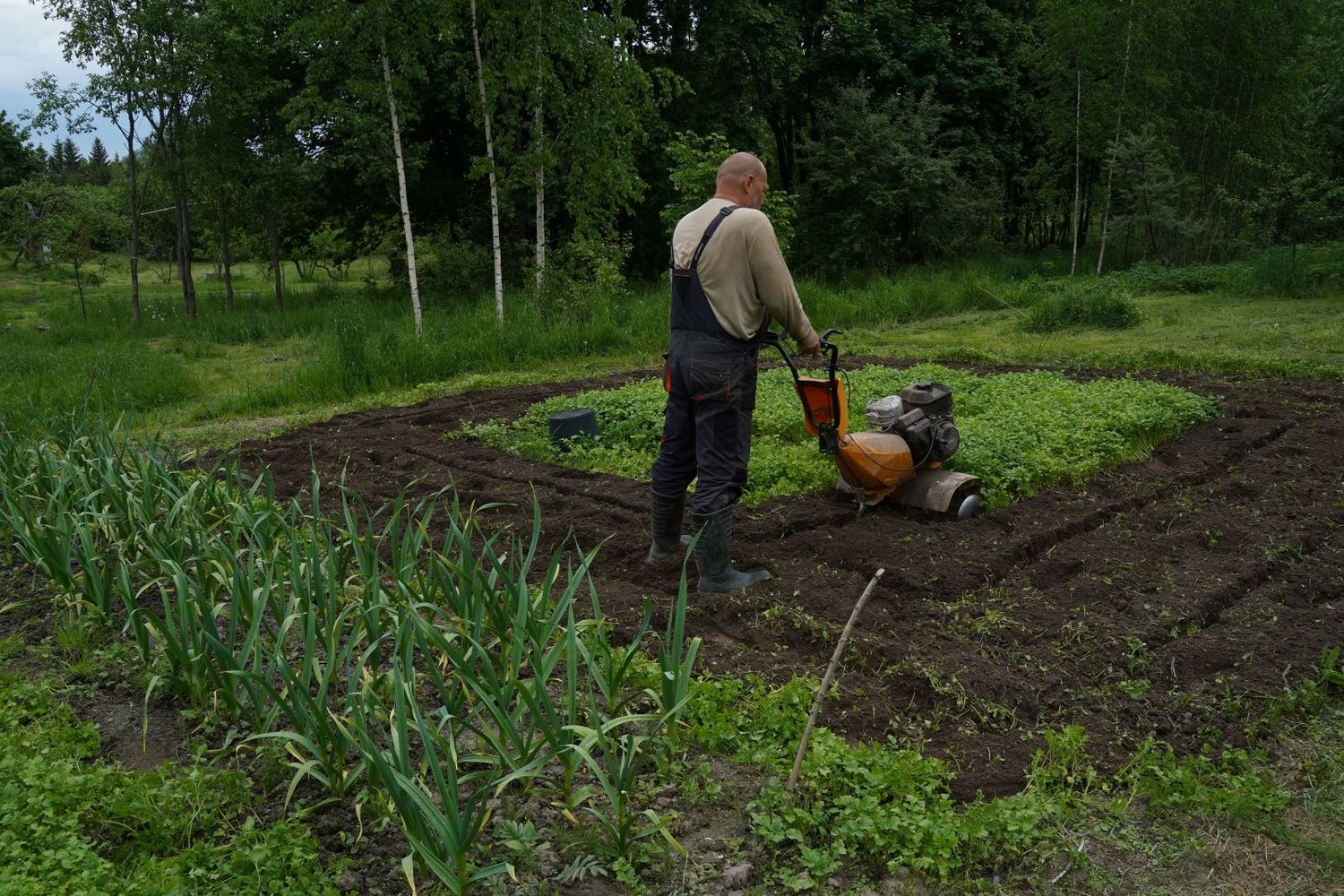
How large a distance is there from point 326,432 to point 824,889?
21.3 ft

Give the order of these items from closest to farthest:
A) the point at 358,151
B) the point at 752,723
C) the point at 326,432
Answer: the point at 752,723, the point at 326,432, the point at 358,151

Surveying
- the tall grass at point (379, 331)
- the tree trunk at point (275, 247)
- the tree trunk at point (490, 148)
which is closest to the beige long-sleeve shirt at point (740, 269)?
the tall grass at point (379, 331)

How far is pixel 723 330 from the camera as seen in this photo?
4.54m

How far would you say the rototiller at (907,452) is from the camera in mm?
5289

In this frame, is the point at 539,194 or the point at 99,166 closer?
the point at 539,194

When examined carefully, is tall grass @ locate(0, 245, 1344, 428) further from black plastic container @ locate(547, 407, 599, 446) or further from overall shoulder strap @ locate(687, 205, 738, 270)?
overall shoulder strap @ locate(687, 205, 738, 270)

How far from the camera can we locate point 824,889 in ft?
8.86

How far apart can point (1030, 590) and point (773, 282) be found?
5.89 ft

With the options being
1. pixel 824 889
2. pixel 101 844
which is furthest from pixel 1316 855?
pixel 101 844

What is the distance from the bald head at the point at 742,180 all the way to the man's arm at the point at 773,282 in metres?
0.18

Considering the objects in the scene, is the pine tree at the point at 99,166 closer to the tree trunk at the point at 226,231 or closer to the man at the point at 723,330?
the tree trunk at the point at 226,231

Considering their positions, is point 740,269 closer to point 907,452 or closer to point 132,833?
point 907,452

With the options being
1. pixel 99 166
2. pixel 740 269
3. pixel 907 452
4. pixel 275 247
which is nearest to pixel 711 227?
pixel 740 269

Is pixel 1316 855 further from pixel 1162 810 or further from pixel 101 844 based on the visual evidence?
pixel 101 844
